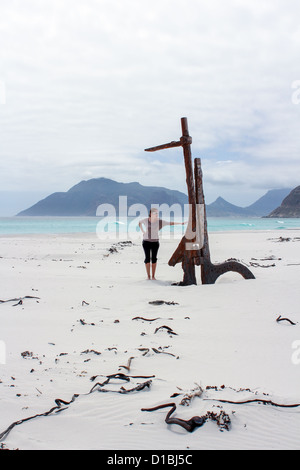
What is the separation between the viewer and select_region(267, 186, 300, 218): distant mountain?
14155cm

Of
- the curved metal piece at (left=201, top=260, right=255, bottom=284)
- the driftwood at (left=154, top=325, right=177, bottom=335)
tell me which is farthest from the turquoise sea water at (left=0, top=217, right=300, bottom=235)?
the driftwood at (left=154, top=325, right=177, bottom=335)

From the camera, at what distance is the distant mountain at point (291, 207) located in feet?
464

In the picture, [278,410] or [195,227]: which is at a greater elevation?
[195,227]

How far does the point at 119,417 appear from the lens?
3205 mm

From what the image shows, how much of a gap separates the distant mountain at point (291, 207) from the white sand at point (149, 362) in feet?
463

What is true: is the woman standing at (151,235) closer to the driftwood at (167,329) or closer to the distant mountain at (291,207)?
the driftwood at (167,329)

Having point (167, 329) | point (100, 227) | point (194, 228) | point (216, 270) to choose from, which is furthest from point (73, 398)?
point (100, 227)

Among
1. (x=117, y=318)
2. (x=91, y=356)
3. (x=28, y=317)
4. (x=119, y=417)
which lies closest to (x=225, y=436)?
(x=119, y=417)

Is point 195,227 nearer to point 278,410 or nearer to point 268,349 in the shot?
point 268,349

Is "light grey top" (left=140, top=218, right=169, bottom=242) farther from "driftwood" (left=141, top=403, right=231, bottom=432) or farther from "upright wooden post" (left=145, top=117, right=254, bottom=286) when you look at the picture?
"driftwood" (left=141, top=403, right=231, bottom=432)

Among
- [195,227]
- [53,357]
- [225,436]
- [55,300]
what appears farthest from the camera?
[195,227]
